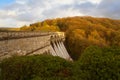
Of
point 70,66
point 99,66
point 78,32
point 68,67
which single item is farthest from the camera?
point 78,32

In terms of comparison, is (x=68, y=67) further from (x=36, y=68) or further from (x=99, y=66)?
(x=99, y=66)

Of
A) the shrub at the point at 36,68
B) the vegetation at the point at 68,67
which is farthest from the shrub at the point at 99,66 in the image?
the shrub at the point at 36,68

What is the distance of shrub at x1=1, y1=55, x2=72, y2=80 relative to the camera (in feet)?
42.0

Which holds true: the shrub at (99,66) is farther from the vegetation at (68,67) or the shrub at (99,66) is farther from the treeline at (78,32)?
the treeline at (78,32)

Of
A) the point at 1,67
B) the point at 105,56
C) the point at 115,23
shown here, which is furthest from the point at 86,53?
the point at 115,23

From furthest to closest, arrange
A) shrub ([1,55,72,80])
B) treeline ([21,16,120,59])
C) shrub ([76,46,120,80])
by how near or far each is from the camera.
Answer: treeline ([21,16,120,59]), shrub ([1,55,72,80]), shrub ([76,46,120,80])

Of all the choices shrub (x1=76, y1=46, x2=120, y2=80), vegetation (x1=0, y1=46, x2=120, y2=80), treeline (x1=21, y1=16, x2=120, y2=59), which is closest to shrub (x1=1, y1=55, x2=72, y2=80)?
vegetation (x1=0, y1=46, x2=120, y2=80)

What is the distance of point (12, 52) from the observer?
2758 centimetres

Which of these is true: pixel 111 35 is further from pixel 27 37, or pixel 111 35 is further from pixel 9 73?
pixel 9 73

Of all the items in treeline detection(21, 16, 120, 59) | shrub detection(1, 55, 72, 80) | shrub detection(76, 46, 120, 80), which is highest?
shrub detection(76, 46, 120, 80)

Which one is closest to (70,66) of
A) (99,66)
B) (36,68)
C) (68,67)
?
(68,67)

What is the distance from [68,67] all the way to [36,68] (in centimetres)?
117

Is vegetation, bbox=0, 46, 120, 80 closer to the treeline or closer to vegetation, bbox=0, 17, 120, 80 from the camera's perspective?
vegetation, bbox=0, 17, 120, 80

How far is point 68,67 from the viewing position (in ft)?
43.4
